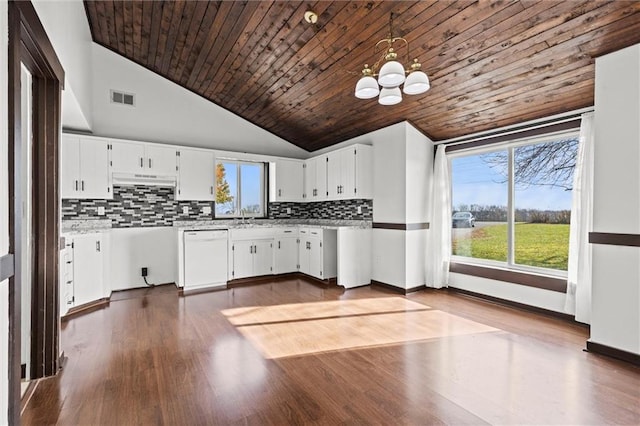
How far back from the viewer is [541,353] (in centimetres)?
276

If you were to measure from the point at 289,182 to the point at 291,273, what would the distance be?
1.78 m

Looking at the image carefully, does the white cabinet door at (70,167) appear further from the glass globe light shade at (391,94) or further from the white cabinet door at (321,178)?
the glass globe light shade at (391,94)

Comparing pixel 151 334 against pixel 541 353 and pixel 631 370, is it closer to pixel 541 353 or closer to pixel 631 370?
pixel 541 353

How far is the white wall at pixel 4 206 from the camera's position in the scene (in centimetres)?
143

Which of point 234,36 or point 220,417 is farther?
point 234,36

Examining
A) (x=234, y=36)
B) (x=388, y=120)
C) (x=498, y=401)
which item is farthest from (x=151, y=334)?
(x=388, y=120)

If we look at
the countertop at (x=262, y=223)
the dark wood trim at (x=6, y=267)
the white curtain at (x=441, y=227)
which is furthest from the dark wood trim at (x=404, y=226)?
the dark wood trim at (x=6, y=267)

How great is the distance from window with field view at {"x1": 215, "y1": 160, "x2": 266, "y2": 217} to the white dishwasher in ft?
2.78

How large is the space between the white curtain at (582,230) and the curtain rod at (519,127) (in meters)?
0.18

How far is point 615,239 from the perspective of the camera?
266 cm

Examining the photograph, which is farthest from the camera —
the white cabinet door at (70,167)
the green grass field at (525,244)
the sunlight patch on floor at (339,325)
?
the white cabinet door at (70,167)

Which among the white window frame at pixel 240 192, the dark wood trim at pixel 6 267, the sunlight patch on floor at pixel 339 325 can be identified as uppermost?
the white window frame at pixel 240 192

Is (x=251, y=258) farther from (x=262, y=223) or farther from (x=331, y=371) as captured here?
(x=331, y=371)

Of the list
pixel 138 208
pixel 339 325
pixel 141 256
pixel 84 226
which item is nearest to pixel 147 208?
pixel 138 208
